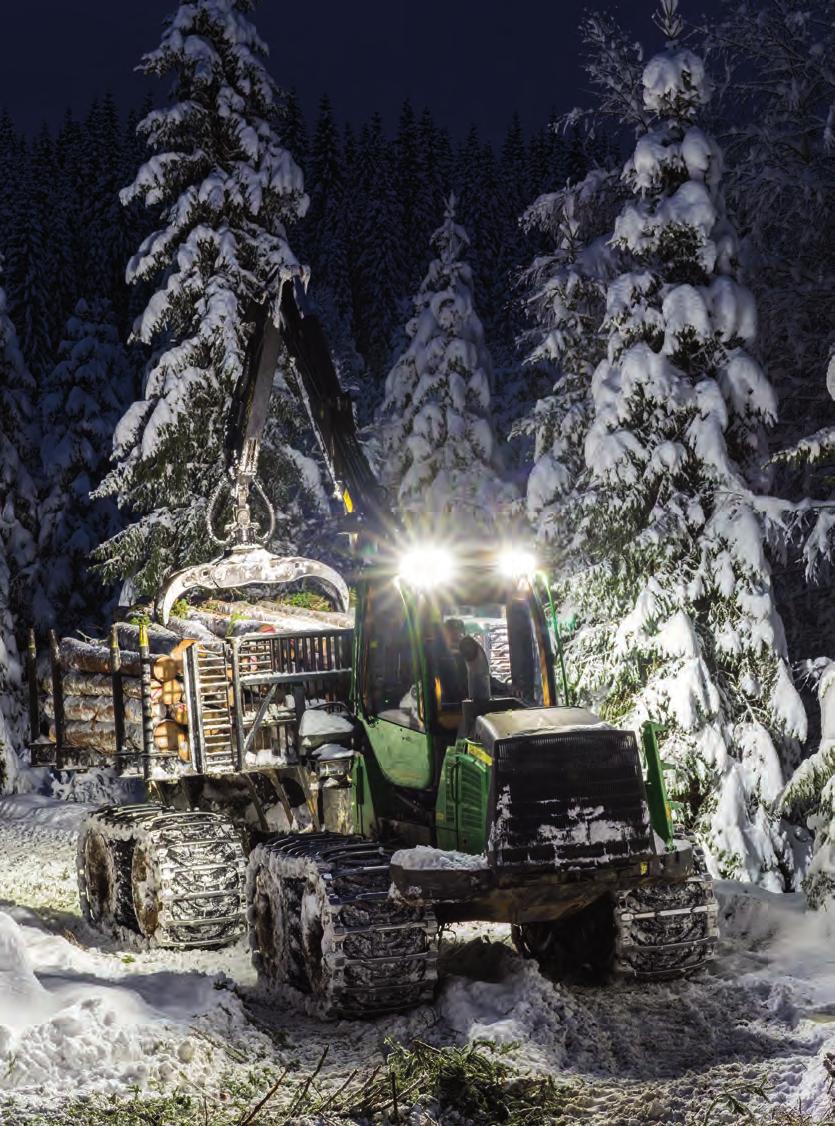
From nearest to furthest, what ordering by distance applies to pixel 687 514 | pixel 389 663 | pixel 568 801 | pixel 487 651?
pixel 568 801, pixel 487 651, pixel 389 663, pixel 687 514

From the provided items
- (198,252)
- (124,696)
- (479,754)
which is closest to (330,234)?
(198,252)

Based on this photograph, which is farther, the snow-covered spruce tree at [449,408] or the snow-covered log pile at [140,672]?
the snow-covered spruce tree at [449,408]

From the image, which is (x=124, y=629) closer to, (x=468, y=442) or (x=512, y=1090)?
(x=512, y=1090)

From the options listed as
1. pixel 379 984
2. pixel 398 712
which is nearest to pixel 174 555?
pixel 398 712

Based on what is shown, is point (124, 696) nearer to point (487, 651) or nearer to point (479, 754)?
point (487, 651)

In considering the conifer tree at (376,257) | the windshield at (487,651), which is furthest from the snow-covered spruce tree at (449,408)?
the conifer tree at (376,257)

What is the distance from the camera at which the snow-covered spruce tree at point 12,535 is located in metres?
26.0

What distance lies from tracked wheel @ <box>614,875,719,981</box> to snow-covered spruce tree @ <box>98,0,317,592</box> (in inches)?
469

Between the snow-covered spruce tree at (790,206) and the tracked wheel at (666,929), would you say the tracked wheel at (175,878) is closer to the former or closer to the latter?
the tracked wheel at (666,929)

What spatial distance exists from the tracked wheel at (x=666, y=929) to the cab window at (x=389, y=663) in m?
2.07

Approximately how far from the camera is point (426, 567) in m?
9.47

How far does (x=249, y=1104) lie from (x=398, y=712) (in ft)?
11.4

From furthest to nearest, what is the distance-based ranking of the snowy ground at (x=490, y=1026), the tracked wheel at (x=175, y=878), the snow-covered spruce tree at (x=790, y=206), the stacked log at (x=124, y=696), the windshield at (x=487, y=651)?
1. the snow-covered spruce tree at (x=790, y=206)
2. the stacked log at (x=124, y=696)
3. the tracked wheel at (x=175, y=878)
4. the windshield at (x=487, y=651)
5. the snowy ground at (x=490, y=1026)

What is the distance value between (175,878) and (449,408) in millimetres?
19481
